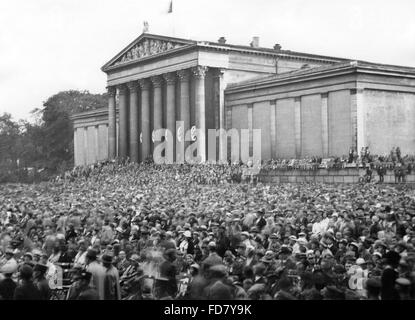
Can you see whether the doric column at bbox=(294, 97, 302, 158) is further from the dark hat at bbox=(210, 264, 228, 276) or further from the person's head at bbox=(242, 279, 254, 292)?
the dark hat at bbox=(210, 264, 228, 276)

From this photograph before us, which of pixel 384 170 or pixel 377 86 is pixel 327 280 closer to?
pixel 384 170

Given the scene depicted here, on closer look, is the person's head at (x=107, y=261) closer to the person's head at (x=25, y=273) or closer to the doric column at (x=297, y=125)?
the person's head at (x=25, y=273)

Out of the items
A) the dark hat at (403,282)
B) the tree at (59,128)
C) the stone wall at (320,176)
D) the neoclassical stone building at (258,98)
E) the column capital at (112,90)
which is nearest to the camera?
the dark hat at (403,282)

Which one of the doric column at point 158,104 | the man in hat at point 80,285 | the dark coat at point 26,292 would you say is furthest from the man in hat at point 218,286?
the doric column at point 158,104

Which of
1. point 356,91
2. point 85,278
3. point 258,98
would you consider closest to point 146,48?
point 258,98

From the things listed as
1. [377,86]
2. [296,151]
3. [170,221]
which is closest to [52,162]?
[296,151]

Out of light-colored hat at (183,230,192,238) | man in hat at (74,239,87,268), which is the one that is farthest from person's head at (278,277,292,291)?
light-colored hat at (183,230,192,238)
